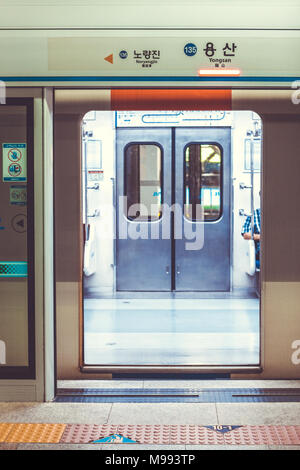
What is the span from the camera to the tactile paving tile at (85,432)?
11.4 feet

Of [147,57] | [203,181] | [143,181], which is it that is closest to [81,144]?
[147,57]

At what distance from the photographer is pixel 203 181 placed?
8.17 metres

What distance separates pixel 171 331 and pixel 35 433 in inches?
108

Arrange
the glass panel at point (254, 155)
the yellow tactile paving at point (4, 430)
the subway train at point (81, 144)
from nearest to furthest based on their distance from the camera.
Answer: the yellow tactile paving at point (4, 430) < the subway train at point (81, 144) < the glass panel at point (254, 155)

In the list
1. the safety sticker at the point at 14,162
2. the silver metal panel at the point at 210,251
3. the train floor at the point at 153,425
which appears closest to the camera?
the train floor at the point at 153,425

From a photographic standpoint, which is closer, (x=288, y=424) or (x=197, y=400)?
(x=288, y=424)

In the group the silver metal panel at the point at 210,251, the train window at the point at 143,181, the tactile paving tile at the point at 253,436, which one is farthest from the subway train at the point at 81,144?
the train window at the point at 143,181

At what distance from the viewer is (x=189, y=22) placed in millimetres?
4059

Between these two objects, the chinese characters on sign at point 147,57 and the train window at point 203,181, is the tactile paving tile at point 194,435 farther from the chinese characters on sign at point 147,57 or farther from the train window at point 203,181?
the train window at point 203,181

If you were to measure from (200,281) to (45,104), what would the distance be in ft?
14.8

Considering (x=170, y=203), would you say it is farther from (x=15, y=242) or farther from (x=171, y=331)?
(x=15, y=242)

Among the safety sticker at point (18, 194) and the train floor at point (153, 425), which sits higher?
the safety sticker at point (18, 194)
